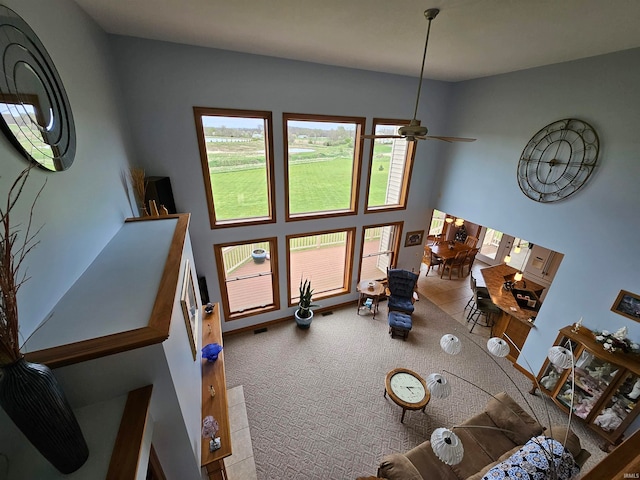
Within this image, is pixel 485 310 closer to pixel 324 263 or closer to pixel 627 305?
pixel 627 305

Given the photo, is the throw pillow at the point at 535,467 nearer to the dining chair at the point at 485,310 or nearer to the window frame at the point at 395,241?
the dining chair at the point at 485,310

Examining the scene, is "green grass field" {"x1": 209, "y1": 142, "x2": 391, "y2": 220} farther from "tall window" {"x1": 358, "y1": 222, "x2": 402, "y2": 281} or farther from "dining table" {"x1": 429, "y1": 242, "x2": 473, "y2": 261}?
"dining table" {"x1": 429, "y1": 242, "x2": 473, "y2": 261}

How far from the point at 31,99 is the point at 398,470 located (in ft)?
13.9

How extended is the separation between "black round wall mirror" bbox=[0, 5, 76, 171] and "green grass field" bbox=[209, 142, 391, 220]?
2350 millimetres

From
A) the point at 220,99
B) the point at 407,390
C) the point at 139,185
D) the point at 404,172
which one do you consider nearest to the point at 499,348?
Result: the point at 407,390

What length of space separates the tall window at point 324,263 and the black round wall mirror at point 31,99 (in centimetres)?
419

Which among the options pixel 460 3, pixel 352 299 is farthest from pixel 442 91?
pixel 352 299

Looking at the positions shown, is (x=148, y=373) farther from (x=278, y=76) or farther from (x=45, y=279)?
(x=278, y=76)

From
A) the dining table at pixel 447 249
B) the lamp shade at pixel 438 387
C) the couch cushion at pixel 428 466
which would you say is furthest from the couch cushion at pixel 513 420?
the dining table at pixel 447 249

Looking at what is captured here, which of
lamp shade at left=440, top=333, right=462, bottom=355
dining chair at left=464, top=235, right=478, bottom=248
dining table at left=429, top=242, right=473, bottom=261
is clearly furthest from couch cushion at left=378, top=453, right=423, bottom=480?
dining chair at left=464, top=235, right=478, bottom=248

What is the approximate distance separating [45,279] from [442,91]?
6552 millimetres

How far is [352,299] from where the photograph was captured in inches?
252

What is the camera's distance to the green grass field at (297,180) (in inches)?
170

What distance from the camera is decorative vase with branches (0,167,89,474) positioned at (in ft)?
3.11
